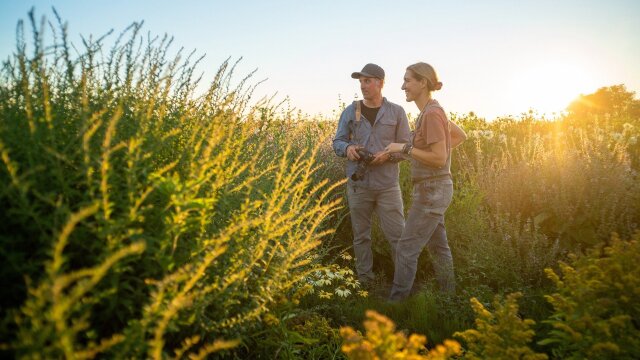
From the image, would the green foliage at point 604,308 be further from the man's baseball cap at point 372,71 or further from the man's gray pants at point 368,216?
the man's baseball cap at point 372,71

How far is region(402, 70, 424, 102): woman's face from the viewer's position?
4211 millimetres

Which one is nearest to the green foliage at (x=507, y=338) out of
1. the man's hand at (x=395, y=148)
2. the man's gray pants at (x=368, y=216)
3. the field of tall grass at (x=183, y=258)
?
the field of tall grass at (x=183, y=258)

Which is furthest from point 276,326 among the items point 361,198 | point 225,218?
point 361,198

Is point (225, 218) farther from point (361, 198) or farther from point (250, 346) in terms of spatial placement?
point (361, 198)

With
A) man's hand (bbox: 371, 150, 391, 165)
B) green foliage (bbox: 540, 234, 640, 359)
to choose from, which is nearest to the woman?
man's hand (bbox: 371, 150, 391, 165)

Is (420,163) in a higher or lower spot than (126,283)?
higher

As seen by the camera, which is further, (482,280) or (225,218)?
(482,280)

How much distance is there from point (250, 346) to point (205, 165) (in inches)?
48.1

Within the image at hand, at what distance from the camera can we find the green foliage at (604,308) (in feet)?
6.64

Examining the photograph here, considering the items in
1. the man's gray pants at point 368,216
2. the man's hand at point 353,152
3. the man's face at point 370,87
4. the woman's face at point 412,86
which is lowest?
the man's gray pants at point 368,216

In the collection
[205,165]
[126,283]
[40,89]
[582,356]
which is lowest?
[582,356]

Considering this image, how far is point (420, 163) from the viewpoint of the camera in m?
4.26

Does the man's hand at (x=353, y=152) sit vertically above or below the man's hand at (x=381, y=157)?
above

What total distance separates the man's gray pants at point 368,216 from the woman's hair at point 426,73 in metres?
1.22
